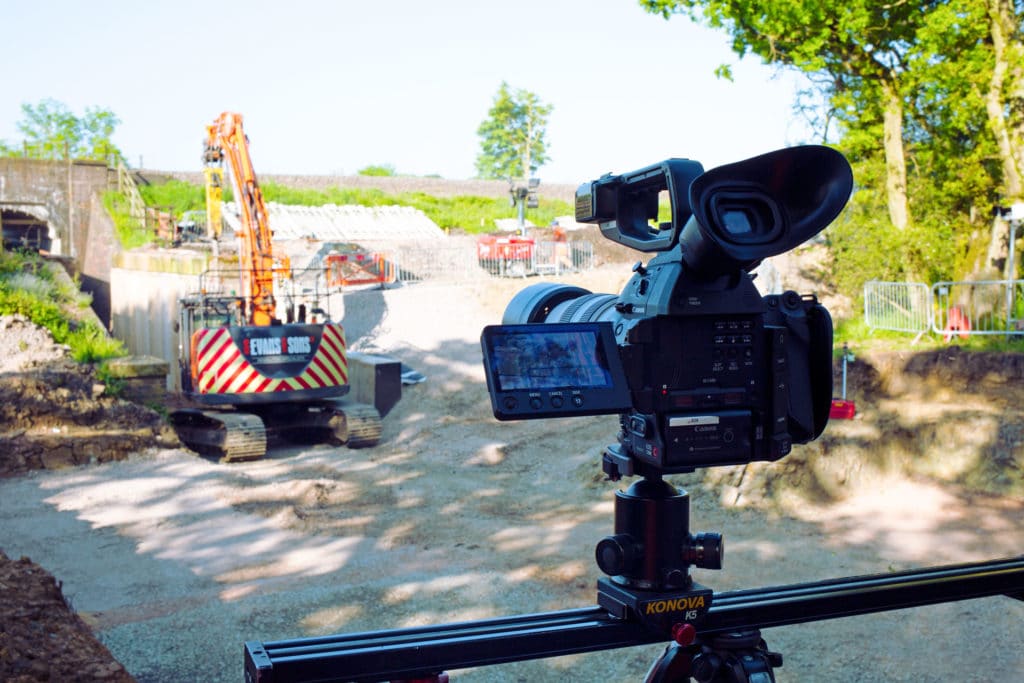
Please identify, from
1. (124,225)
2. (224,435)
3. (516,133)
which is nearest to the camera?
(224,435)

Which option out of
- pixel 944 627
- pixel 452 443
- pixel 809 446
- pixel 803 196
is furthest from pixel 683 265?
pixel 452 443

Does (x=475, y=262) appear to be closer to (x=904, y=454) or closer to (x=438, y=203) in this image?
(x=438, y=203)

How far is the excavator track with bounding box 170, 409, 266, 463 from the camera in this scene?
12516 millimetres

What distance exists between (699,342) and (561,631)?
76 cm

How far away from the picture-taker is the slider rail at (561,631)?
2.21m

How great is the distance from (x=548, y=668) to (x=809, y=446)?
17.8 ft

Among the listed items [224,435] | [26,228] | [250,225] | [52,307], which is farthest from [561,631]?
[26,228]

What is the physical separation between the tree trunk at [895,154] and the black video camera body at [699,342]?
15.4m

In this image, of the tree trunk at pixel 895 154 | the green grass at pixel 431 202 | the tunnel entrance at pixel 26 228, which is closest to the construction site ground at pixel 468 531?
the tree trunk at pixel 895 154

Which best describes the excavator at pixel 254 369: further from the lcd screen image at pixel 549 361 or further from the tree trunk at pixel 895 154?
the lcd screen image at pixel 549 361

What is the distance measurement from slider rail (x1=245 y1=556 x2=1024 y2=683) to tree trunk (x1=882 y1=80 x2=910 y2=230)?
15.0 metres

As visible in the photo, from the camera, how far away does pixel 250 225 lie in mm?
14898

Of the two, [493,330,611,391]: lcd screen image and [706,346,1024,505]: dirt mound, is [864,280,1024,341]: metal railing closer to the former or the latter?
[706,346,1024,505]: dirt mound

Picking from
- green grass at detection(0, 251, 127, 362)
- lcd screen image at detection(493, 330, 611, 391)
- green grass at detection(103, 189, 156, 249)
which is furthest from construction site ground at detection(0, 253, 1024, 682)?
green grass at detection(103, 189, 156, 249)
